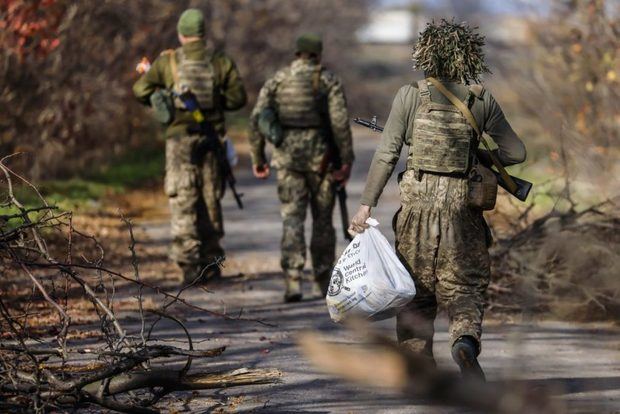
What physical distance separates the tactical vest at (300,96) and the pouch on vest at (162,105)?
98 centimetres

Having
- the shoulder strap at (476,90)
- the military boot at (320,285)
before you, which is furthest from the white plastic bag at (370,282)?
the military boot at (320,285)

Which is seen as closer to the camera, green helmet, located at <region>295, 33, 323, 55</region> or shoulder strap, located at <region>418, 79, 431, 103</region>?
shoulder strap, located at <region>418, 79, 431, 103</region>

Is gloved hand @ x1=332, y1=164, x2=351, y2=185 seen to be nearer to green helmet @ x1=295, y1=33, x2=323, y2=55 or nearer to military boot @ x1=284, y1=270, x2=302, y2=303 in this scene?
military boot @ x1=284, y1=270, x2=302, y2=303

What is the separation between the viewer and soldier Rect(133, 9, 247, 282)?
10695 mm

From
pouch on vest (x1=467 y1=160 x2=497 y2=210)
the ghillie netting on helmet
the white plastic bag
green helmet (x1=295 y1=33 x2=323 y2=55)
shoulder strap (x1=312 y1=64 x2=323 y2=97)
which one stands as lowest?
the white plastic bag

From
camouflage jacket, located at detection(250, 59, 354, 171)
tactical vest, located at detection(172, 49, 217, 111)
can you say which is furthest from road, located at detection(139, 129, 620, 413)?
tactical vest, located at detection(172, 49, 217, 111)

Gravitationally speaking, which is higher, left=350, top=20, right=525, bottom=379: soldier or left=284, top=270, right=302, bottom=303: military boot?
left=350, top=20, right=525, bottom=379: soldier

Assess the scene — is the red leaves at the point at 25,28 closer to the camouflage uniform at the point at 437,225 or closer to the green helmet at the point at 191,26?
the green helmet at the point at 191,26

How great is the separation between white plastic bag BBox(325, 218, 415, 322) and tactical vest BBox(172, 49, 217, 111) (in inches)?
170

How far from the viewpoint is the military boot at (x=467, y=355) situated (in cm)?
622

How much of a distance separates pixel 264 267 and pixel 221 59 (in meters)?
2.24

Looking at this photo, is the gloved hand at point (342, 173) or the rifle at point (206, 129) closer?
the gloved hand at point (342, 173)

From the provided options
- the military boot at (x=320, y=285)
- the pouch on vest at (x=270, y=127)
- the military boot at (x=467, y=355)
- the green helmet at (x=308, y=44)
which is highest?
the green helmet at (x=308, y=44)

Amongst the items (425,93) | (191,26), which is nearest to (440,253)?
(425,93)
